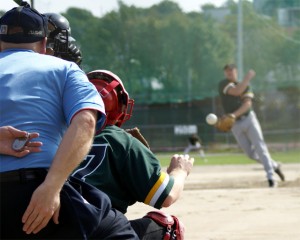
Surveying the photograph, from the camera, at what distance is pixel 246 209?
8867mm

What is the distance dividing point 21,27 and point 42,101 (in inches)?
14.7

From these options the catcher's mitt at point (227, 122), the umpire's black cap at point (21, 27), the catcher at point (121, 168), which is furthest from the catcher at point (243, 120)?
the umpire's black cap at point (21, 27)

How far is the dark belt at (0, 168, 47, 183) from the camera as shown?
10.6 feet

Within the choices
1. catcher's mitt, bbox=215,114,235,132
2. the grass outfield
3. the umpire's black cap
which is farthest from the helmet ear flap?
the grass outfield

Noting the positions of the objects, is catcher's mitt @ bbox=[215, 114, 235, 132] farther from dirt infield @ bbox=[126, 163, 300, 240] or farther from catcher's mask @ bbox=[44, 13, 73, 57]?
catcher's mask @ bbox=[44, 13, 73, 57]

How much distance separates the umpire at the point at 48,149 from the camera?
125 inches

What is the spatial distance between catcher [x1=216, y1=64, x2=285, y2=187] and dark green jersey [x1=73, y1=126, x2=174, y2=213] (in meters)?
9.19

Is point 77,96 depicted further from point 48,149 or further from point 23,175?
point 23,175

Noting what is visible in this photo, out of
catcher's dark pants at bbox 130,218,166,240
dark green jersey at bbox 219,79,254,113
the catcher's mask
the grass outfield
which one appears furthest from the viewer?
the grass outfield

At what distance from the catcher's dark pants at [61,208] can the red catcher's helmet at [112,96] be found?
66 cm

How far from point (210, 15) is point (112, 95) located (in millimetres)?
38311

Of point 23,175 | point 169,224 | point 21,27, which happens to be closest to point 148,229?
point 169,224

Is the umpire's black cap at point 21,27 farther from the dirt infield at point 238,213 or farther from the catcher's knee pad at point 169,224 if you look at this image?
the dirt infield at point 238,213

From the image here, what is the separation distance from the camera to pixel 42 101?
131 inches
